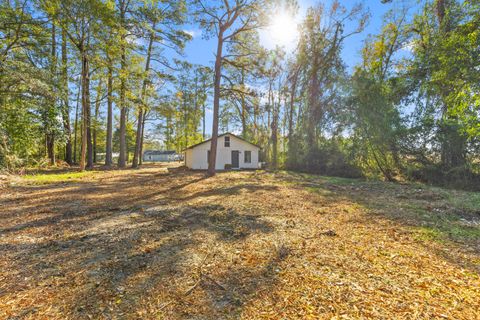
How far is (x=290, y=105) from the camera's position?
59.7 feet

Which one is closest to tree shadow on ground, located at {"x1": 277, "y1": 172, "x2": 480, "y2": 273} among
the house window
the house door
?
the house door

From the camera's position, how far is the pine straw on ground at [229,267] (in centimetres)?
173

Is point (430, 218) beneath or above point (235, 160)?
beneath

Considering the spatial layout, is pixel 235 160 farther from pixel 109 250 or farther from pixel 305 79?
pixel 109 250

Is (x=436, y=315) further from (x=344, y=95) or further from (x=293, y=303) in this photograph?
(x=344, y=95)

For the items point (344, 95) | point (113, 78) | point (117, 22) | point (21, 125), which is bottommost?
point (21, 125)

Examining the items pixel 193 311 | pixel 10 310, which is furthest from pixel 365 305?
pixel 10 310

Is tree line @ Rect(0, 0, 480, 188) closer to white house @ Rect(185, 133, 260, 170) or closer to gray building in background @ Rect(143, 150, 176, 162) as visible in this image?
white house @ Rect(185, 133, 260, 170)

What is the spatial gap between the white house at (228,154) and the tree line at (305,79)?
260 centimetres

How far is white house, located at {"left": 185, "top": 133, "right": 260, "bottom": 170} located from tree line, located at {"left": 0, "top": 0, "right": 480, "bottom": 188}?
2.60 meters

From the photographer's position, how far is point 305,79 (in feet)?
54.8

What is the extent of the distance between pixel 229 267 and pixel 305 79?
55.9 ft

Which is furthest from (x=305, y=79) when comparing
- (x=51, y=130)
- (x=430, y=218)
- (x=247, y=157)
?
(x=51, y=130)

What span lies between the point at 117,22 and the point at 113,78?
3.87 meters
